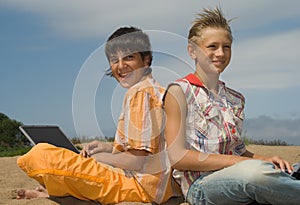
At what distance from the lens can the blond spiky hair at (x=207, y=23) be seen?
2.76 m

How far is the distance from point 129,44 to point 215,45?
52cm

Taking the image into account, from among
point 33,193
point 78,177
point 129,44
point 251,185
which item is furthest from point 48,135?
point 251,185

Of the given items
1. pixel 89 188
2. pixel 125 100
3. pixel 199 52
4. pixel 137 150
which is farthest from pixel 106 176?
pixel 199 52

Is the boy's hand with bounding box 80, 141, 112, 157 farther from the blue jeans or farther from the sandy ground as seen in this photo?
the blue jeans

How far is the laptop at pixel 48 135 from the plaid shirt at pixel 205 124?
1109 mm

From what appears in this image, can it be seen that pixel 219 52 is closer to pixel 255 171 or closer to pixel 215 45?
pixel 215 45

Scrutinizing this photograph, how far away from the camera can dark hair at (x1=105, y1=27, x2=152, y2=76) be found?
2859 mm

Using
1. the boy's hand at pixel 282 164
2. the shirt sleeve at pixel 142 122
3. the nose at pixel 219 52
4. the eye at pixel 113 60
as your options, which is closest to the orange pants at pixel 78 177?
the shirt sleeve at pixel 142 122

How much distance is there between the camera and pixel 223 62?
108 inches

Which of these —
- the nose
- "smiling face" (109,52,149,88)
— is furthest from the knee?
"smiling face" (109,52,149,88)

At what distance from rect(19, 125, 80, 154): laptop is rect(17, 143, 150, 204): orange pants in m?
0.58

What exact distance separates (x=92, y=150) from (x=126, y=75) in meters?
0.51

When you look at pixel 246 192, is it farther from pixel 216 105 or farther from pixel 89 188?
pixel 89 188

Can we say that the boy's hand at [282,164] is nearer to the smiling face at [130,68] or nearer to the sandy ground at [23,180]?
the sandy ground at [23,180]
